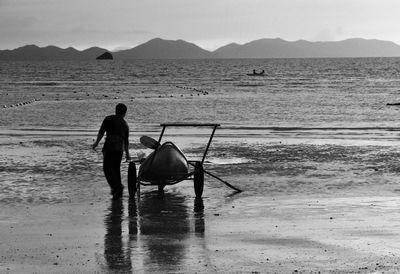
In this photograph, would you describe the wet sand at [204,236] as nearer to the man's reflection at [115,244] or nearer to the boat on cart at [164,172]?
the man's reflection at [115,244]

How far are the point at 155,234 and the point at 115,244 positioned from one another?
0.83 meters

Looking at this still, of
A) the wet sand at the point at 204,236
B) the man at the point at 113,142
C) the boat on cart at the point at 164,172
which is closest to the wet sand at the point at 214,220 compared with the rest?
the wet sand at the point at 204,236

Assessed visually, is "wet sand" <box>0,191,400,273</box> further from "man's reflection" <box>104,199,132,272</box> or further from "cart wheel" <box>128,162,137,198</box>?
"cart wheel" <box>128,162,137,198</box>

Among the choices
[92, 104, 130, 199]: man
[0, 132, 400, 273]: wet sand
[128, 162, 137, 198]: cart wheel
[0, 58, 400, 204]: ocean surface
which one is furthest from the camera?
[0, 58, 400, 204]: ocean surface

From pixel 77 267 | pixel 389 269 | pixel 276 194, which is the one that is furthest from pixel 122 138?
pixel 389 269

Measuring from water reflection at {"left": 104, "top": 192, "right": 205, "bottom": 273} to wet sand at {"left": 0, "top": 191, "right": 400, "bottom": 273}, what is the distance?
0.01 meters

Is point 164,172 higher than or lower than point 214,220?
higher

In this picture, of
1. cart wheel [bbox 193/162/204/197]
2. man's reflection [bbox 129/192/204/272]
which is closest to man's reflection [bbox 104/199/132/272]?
man's reflection [bbox 129/192/204/272]

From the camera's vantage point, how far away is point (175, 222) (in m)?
11.6

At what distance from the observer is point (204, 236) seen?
10508mm

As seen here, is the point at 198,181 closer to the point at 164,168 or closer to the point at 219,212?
the point at 164,168

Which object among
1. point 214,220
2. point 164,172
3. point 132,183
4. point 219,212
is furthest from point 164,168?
point 214,220

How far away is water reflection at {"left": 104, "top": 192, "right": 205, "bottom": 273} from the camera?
350 inches

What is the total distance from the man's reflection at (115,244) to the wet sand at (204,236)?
0.01 meters
